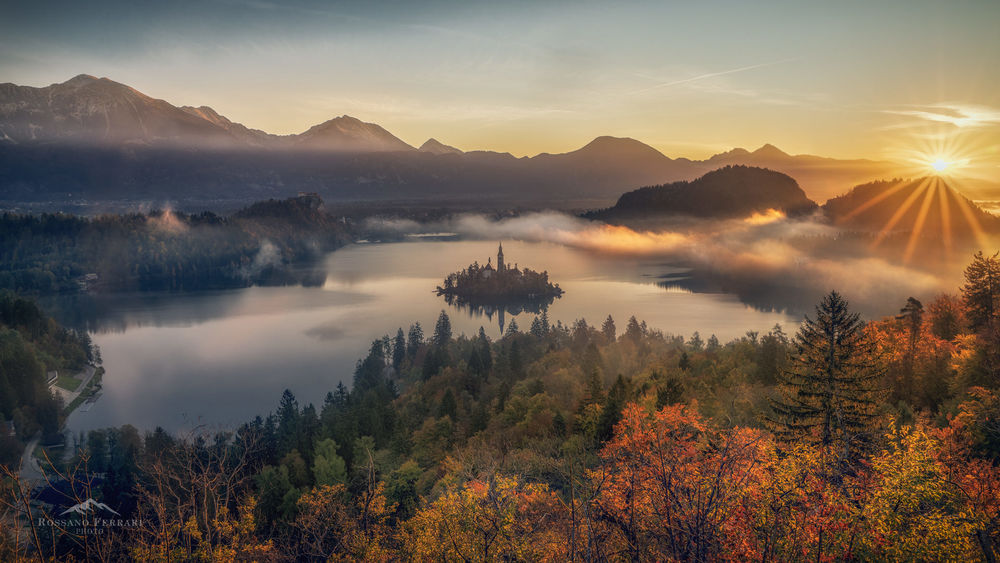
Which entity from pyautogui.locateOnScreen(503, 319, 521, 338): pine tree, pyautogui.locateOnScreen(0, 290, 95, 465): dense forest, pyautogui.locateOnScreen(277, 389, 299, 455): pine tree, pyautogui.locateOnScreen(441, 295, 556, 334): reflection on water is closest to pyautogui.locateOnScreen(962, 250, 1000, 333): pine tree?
pyautogui.locateOnScreen(277, 389, 299, 455): pine tree

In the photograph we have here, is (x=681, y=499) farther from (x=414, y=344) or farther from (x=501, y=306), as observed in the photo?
(x=501, y=306)

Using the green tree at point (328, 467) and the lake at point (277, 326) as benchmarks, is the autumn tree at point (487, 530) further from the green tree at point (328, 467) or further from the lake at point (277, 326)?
the lake at point (277, 326)

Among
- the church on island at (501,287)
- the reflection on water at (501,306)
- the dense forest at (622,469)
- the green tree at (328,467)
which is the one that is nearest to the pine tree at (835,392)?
the dense forest at (622,469)

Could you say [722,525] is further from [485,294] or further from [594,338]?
[485,294]

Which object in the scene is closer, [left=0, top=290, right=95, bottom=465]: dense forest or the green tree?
the green tree

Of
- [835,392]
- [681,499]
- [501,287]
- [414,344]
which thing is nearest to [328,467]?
[681,499]

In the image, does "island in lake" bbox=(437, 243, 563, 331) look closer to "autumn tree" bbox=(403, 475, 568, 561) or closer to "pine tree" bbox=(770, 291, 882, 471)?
"pine tree" bbox=(770, 291, 882, 471)

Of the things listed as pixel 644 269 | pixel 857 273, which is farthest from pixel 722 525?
pixel 644 269
